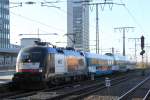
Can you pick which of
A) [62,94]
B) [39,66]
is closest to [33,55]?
[39,66]

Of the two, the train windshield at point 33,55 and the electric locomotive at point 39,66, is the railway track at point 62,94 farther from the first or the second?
the train windshield at point 33,55

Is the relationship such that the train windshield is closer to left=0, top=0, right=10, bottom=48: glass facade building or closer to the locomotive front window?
the locomotive front window

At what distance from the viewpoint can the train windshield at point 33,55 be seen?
1172 inches

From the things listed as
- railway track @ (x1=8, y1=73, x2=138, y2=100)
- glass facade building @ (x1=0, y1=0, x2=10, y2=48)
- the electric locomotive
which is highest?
glass facade building @ (x1=0, y1=0, x2=10, y2=48)

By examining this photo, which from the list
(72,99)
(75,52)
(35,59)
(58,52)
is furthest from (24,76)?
(75,52)

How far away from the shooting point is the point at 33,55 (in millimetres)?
29984

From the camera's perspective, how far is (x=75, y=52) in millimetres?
41062

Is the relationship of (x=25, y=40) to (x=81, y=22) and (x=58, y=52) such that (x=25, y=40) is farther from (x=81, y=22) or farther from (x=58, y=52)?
(x=58, y=52)

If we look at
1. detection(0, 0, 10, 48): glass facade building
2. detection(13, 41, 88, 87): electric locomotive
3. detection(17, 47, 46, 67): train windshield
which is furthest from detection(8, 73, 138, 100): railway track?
Answer: detection(0, 0, 10, 48): glass facade building

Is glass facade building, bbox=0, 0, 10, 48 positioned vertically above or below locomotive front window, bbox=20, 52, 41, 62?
above

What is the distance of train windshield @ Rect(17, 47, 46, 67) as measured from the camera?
29.8 meters

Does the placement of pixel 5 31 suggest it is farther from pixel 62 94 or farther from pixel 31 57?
pixel 62 94

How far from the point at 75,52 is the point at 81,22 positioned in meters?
29.6

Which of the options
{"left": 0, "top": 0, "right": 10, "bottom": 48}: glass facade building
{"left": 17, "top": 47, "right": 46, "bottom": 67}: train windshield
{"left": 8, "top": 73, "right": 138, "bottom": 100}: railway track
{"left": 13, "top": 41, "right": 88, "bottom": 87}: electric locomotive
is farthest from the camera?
{"left": 0, "top": 0, "right": 10, "bottom": 48}: glass facade building
